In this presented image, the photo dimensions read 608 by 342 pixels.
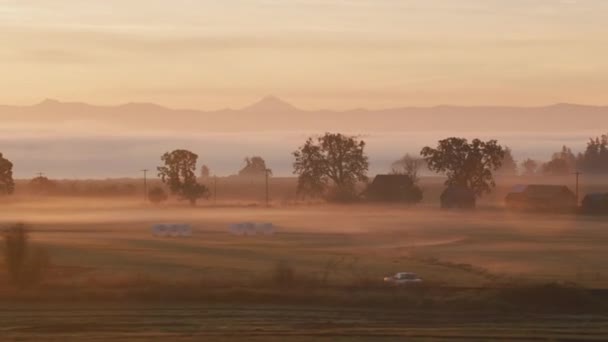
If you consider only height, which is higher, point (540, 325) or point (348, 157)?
point (348, 157)

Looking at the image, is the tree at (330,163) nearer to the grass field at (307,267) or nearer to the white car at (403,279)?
the grass field at (307,267)

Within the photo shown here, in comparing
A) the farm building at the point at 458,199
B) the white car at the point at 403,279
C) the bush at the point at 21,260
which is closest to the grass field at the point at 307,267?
the white car at the point at 403,279

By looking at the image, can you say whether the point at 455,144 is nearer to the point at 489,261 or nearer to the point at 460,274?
the point at 489,261

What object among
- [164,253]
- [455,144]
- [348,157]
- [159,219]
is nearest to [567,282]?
[164,253]

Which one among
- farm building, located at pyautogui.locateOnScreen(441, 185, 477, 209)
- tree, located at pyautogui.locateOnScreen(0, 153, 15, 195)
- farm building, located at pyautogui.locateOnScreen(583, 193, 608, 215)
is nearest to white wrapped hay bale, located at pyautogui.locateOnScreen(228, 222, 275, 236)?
farm building, located at pyautogui.locateOnScreen(583, 193, 608, 215)

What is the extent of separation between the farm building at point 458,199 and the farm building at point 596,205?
1659 cm

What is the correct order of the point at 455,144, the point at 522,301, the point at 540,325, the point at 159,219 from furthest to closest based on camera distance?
the point at 455,144 < the point at 159,219 < the point at 522,301 < the point at 540,325

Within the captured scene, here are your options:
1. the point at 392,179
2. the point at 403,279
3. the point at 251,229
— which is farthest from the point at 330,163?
the point at 403,279

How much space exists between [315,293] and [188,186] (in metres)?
109

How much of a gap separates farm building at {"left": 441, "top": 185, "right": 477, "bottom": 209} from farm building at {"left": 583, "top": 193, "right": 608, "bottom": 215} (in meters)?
16.6

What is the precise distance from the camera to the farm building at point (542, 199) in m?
136

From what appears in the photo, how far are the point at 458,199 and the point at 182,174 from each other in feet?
130

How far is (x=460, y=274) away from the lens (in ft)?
210

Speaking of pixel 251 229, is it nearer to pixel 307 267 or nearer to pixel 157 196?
pixel 307 267
